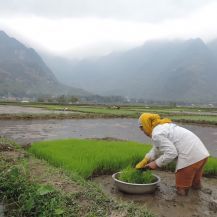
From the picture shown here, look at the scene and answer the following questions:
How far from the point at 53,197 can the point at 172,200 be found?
1.89 meters

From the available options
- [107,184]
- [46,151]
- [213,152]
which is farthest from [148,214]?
[213,152]

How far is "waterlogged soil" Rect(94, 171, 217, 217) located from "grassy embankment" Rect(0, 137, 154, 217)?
0.65 m

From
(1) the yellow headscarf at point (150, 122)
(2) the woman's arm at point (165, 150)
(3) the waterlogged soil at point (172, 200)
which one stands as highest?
(1) the yellow headscarf at point (150, 122)

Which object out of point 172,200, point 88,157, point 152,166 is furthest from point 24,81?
point 172,200

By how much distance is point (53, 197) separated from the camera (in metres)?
3.76

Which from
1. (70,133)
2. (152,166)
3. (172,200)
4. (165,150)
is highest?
(165,150)

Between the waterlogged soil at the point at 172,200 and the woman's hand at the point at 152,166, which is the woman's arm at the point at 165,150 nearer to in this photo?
the woman's hand at the point at 152,166

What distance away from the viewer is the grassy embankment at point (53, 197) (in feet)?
11.3

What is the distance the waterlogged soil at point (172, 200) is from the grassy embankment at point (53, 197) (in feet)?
2.12

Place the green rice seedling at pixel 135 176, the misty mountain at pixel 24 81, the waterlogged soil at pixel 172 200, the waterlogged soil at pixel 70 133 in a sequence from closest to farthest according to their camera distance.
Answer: the waterlogged soil at pixel 172 200 < the green rice seedling at pixel 135 176 < the waterlogged soil at pixel 70 133 < the misty mountain at pixel 24 81

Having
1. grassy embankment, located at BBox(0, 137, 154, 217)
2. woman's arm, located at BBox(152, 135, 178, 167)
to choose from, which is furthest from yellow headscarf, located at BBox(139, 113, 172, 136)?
grassy embankment, located at BBox(0, 137, 154, 217)

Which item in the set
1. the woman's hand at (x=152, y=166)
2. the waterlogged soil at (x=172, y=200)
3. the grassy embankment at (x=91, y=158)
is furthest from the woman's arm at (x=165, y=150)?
the grassy embankment at (x=91, y=158)

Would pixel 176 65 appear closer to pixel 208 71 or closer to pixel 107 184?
pixel 208 71

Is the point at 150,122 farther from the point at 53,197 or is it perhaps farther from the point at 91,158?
the point at 53,197
